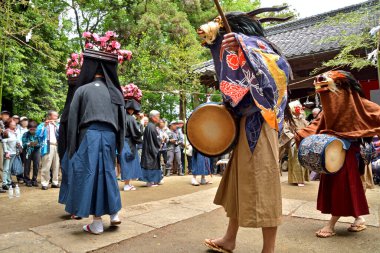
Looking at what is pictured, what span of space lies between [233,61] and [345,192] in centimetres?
191

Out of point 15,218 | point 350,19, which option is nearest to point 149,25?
point 350,19

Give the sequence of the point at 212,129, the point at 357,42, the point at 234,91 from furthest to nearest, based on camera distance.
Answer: the point at 357,42, the point at 212,129, the point at 234,91

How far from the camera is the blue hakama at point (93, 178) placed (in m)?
3.30

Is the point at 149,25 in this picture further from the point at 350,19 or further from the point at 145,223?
the point at 145,223

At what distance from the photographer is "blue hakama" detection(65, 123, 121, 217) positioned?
3.30m

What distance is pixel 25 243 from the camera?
299 cm

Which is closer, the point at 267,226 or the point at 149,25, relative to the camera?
the point at 267,226

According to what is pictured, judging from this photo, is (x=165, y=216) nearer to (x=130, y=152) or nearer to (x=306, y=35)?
(x=130, y=152)

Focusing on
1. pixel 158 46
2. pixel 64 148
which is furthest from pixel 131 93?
pixel 158 46

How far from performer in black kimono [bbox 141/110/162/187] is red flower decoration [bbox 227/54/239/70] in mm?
5633

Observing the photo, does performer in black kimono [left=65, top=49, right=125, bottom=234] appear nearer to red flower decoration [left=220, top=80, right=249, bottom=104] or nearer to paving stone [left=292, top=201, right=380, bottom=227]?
red flower decoration [left=220, top=80, right=249, bottom=104]

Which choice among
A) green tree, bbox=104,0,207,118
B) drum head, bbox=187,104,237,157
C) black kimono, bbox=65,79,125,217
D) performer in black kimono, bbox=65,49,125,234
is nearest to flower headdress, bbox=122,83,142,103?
performer in black kimono, bbox=65,49,125,234

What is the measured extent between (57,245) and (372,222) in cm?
336

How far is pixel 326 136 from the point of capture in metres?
3.39
